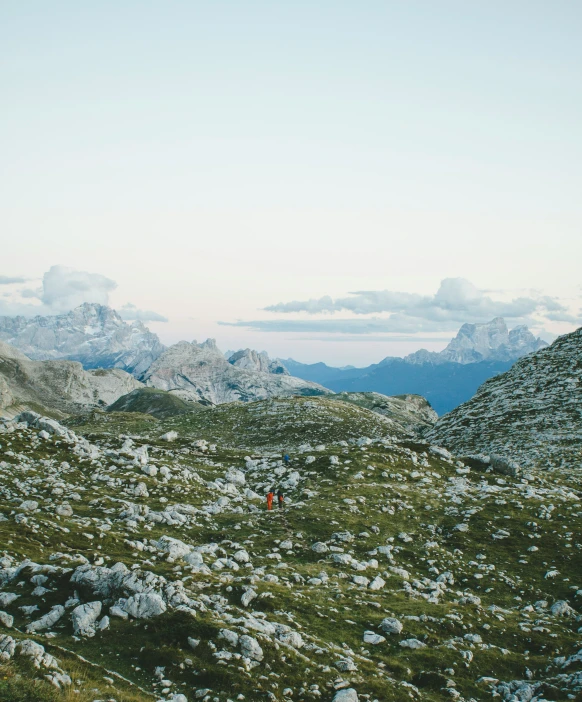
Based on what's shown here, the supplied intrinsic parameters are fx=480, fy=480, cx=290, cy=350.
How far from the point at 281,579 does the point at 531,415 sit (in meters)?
54.5

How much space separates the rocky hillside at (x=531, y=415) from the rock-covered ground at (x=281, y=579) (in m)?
10.9

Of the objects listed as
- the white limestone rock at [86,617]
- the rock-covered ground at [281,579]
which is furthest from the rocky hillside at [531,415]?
the white limestone rock at [86,617]

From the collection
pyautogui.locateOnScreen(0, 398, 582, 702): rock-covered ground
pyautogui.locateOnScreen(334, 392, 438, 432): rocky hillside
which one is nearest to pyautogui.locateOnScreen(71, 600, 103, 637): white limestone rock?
pyautogui.locateOnScreen(0, 398, 582, 702): rock-covered ground

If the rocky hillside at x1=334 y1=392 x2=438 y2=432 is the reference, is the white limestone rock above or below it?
above

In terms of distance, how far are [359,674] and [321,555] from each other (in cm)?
1096

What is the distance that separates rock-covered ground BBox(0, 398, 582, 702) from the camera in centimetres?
1425

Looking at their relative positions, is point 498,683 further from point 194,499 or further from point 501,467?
point 501,467

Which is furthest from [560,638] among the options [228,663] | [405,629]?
[228,663]

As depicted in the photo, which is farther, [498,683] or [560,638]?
[560,638]

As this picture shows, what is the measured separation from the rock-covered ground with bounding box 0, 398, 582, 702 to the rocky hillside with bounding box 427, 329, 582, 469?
1086 cm

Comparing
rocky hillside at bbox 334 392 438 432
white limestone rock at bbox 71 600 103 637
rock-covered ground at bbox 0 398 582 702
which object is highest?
white limestone rock at bbox 71 600 103 637

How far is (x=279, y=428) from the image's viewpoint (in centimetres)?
8050

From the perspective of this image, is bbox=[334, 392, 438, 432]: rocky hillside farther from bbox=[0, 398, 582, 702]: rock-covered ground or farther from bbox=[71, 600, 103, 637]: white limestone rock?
bbox=[71, 600, 103, 637]: white limestone rock

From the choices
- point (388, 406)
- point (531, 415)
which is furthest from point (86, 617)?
point (388, 406)
